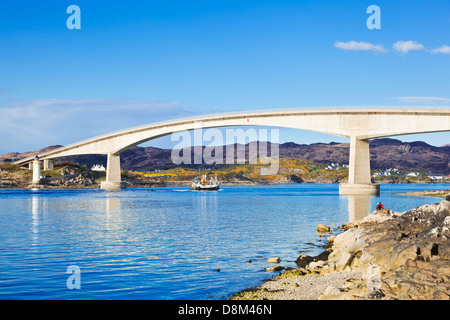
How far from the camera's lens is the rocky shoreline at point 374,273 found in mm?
11516

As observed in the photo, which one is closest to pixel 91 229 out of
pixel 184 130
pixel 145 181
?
pixel 184 130

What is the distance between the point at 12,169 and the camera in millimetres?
133250

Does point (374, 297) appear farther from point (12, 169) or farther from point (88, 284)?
point (12, 169)

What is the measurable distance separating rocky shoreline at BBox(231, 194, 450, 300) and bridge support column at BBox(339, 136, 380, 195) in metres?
55.1

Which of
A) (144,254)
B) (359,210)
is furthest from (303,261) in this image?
(359,210)

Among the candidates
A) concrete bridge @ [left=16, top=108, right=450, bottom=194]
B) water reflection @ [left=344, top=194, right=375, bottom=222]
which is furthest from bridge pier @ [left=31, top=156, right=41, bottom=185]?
water reflection @ [left=344, top=194, right=375, bottom=222]

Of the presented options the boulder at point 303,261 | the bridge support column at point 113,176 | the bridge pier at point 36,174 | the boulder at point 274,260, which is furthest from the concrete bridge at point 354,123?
the boulder at point 274,260

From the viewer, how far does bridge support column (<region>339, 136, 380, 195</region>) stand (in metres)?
73.5

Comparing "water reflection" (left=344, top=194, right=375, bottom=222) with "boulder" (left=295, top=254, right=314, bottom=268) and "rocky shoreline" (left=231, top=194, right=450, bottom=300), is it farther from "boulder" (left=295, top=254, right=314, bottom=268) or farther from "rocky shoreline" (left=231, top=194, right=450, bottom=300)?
"rocky shoreline" (left=231, top=194, right=450, bottom=300)

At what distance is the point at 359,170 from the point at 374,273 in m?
62.4

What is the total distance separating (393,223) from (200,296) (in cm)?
1248

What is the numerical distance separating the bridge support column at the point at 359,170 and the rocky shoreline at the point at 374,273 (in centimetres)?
5513

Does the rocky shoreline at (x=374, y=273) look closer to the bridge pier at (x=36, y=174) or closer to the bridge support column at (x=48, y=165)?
the bridge pier at (x=36, y=174)

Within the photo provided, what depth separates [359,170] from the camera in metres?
74.6
